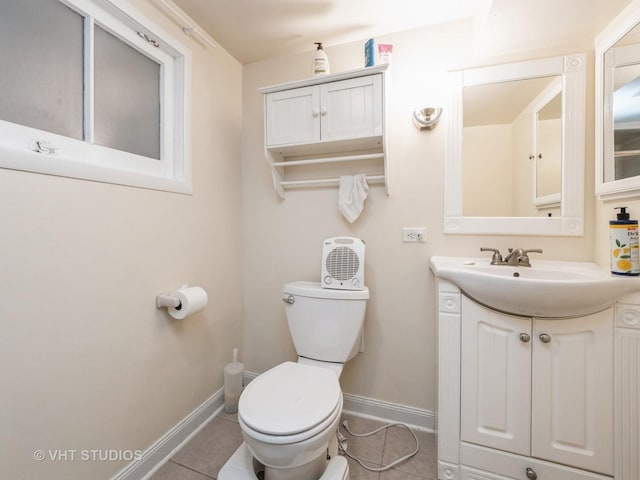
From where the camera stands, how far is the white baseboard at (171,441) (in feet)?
3.80

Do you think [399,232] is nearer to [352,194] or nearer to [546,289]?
[352,194]

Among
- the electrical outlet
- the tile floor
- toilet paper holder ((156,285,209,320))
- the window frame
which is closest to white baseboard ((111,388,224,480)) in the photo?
the tile floor

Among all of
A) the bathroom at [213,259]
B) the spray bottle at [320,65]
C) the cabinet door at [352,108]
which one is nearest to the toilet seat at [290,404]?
the bathroom at [213,259]

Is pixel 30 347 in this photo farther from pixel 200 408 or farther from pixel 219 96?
pixel 219 96

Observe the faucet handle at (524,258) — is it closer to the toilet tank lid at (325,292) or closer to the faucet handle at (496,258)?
the faucet handle at (496,258)

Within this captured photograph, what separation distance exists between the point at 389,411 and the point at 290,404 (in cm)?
87

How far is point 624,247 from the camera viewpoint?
1.01 m

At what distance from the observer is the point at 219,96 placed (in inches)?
65.4

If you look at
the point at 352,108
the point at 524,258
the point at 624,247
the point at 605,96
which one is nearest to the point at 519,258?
the point at 524,258

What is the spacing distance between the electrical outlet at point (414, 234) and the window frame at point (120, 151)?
122 centimetres

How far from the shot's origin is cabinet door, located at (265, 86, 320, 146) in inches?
56.9

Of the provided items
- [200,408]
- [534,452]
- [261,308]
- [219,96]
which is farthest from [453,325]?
[219,96]

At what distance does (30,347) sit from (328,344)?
3.72 ft

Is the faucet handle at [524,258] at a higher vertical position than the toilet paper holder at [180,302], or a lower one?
higher
